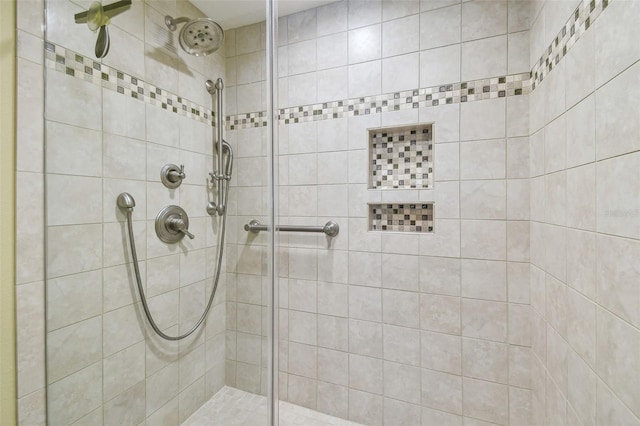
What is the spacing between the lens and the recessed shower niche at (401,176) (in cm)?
147

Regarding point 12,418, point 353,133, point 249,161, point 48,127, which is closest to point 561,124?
point 353,133

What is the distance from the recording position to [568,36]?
935mm

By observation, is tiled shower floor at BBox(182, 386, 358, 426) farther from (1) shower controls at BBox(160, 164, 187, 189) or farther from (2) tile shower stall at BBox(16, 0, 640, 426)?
(1) shower controls at BBox(160, 164, 187, 189)

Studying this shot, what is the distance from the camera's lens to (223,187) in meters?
0.92

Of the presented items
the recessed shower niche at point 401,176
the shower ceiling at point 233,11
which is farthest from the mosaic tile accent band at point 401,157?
the shower ceiling at point 233,11

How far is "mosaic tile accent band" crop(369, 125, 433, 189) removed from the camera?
1.48 metres

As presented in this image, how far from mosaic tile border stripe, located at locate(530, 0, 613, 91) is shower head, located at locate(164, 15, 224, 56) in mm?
1055

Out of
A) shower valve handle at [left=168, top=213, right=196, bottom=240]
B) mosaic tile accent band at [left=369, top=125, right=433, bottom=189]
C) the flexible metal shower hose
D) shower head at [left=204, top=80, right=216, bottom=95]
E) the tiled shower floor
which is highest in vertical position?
shower head at [left=204, top=80, right=216, bottom=95]

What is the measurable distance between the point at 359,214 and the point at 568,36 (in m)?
1.03

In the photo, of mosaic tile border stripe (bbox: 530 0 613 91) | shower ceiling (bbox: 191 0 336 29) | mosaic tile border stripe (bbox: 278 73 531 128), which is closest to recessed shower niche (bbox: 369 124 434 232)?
mosaic tile border stripe (bbox: 278 73 531 128)

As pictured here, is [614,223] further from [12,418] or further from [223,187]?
[12,418]

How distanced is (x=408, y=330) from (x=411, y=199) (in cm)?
66

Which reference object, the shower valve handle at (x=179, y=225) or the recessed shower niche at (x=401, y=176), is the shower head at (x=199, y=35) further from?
the recessed shower niche at (x=401, y=176)

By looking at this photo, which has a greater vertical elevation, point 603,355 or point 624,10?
point 624,10
